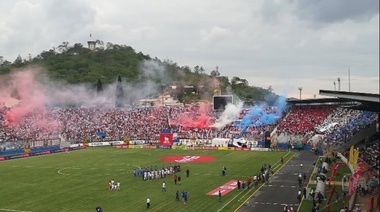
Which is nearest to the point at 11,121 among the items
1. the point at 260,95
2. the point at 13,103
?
the point at 13,103

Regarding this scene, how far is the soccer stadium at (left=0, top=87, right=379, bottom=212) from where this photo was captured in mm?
36125

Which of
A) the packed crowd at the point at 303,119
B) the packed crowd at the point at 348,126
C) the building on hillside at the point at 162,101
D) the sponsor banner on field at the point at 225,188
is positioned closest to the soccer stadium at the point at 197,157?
the sponsor banner on field at the point at 225,188

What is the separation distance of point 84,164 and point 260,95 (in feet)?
445

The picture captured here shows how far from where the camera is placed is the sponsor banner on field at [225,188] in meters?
39.9

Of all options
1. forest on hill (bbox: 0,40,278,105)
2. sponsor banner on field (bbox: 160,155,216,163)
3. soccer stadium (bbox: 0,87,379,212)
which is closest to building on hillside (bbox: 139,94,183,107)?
forest on hill (bbox: 0,40,278,105)

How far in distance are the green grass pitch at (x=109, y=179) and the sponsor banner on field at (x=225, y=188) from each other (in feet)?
2.25

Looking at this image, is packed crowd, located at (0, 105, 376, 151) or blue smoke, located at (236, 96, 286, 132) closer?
packed crowd, located at (0, 105, 376, 151)

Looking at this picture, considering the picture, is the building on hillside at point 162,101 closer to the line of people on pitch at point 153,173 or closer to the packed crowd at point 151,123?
the packed crowd at point 151,123

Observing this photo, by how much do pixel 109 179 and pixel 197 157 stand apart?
20896mm

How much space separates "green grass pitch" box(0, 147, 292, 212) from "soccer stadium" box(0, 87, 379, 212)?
0.37 ft

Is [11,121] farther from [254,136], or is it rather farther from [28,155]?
[254,136]

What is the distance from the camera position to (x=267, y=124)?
3563 inches

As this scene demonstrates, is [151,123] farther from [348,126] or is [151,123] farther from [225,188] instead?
[225,188]

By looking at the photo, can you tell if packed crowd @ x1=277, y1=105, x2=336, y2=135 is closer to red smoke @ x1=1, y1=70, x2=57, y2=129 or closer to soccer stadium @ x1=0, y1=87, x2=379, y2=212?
soccer stadium @ x1=0, y1=87, x2=379, y2=212
